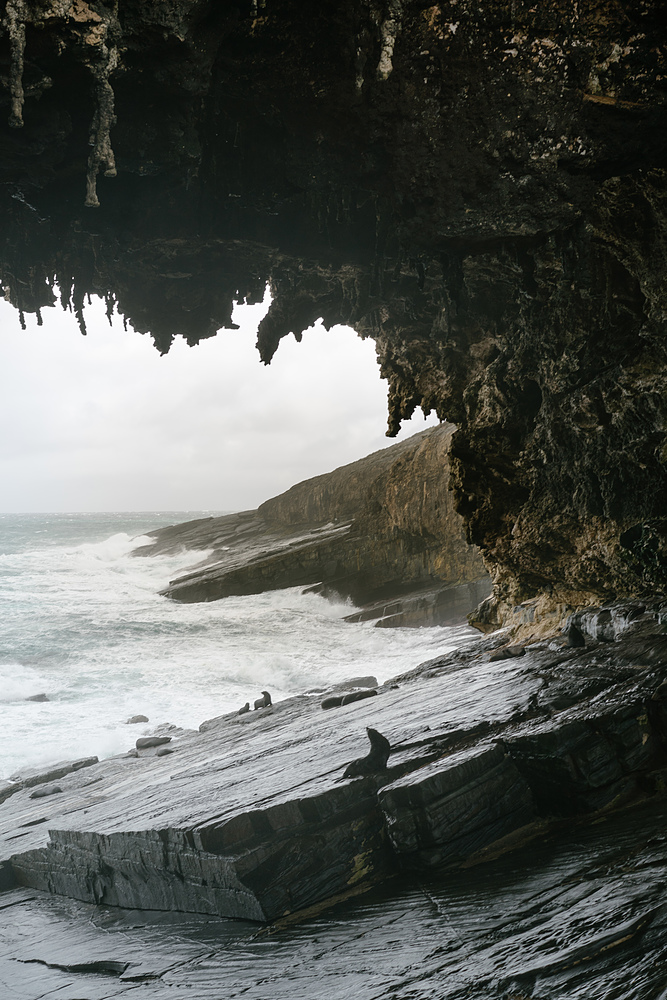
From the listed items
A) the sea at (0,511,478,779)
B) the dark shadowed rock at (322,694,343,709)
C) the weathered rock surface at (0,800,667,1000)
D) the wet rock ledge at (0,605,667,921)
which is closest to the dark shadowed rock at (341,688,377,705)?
the dark shadowed rock at (322,694,343,709)

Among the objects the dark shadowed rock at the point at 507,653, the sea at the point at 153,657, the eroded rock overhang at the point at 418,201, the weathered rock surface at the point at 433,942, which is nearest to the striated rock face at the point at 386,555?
the sea at the point at 153,657

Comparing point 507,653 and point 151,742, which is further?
point 151,742

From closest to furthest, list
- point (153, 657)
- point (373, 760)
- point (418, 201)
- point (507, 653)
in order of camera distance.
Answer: point (373, 760) → point (418, 201) → point (507, 653) → point (153, 657)

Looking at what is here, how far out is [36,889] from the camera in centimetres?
564

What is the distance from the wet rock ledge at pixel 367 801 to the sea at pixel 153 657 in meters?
5.11

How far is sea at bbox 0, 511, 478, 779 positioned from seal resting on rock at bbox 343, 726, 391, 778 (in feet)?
22.9

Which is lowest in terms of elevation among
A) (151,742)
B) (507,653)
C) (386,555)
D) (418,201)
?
(151,742)

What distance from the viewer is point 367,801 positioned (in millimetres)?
4648

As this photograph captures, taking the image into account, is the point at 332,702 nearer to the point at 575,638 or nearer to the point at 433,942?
the point at 575,638

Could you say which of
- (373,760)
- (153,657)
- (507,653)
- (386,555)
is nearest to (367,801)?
(373,760)

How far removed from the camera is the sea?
473 inches

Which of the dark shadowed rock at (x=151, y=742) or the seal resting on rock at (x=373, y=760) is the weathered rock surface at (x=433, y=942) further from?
the dark shadowed rock at (x=151, y=742)

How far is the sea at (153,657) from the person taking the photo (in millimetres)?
12016

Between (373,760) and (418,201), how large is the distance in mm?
5317
